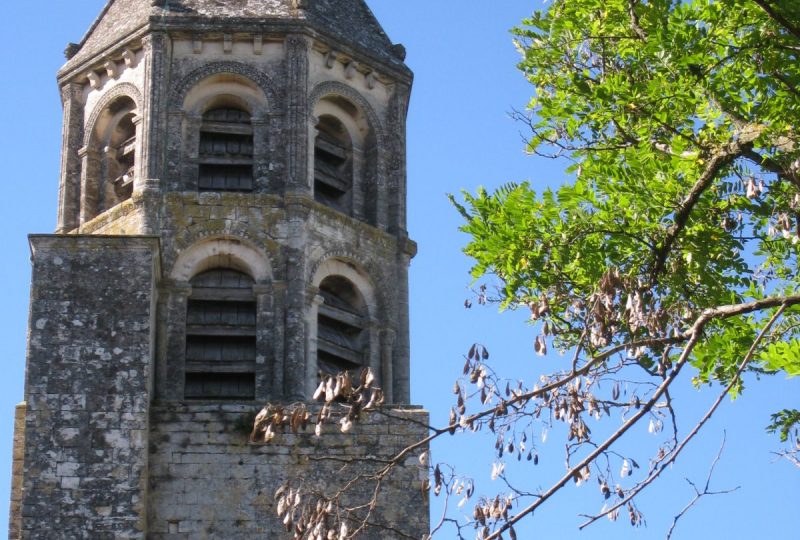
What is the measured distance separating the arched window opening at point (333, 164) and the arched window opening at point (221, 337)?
1.67m

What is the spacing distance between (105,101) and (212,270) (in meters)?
2.65

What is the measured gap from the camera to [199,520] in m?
20.5

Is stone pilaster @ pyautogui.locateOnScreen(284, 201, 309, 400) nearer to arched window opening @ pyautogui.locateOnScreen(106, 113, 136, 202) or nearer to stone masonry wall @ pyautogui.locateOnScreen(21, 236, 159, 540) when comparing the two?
stone masonry wall @ pyautogui.locateOnScreen(21, 236, 159, 540)

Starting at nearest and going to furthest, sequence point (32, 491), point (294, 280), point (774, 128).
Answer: point (774, 128) < point (32, 491) < point (294, 280)

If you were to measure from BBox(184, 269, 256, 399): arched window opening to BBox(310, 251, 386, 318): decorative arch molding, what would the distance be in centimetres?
91

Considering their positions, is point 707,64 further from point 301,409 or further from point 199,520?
point 199,520

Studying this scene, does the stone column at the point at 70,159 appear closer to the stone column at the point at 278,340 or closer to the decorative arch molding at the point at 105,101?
the decorative arch molding at the point at 105,101

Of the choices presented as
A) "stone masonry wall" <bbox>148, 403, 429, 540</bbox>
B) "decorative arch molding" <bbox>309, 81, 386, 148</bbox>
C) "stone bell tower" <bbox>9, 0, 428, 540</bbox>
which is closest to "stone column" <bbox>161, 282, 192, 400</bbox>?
"stone bell tower" <bbox>9, 0, 428, 540</bbox>

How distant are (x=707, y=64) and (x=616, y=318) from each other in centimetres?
254

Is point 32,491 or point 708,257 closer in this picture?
point 708,257

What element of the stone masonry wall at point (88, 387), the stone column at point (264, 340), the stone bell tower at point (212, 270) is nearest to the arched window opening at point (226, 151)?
the stone bell tower at point (212, 270)

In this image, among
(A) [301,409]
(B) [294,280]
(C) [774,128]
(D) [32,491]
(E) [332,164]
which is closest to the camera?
(A) [301,409]

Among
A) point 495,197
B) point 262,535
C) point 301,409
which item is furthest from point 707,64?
point 262,535

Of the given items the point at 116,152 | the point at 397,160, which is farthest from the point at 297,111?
the point at 116,152
